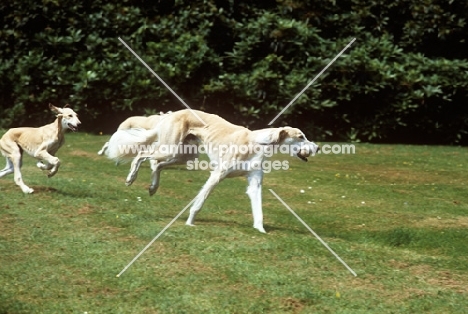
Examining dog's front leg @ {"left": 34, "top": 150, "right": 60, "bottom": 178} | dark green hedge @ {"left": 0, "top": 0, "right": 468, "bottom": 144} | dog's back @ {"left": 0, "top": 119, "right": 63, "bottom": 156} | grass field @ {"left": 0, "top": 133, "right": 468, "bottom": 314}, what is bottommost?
grass field @ {"left": 0, "top": 133, "right": 468, "bottom": 314}

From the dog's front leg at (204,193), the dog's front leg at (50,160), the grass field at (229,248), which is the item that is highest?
the dog's front leg at (50,160)

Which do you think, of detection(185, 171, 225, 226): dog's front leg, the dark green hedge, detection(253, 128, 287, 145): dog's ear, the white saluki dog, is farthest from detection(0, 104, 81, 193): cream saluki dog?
the dark green hedge

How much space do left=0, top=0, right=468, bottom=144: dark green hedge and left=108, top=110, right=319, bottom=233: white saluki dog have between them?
8.36 metres

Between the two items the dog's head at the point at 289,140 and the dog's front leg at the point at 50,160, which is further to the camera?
the dog's front leg at the point at 50,160

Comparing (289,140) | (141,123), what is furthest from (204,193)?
(141,123)

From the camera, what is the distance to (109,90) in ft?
66.2

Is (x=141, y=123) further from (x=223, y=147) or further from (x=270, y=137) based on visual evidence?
(x=270, y=137)

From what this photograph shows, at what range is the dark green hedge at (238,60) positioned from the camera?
65.9 feet

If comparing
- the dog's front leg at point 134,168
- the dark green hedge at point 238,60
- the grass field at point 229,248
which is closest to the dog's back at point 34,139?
the grass field at point 229,248

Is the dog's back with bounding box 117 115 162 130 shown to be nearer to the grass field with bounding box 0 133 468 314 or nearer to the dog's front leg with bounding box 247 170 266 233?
the grass field with bounding box 0 133 468 314

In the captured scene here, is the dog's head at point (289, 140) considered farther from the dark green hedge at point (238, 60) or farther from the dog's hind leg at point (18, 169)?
the dark green hedge at point (238, 60)

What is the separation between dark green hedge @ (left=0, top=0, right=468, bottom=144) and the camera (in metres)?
20.1

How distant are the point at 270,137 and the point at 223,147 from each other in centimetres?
61

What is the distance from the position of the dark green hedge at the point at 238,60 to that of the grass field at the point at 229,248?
186 inches
